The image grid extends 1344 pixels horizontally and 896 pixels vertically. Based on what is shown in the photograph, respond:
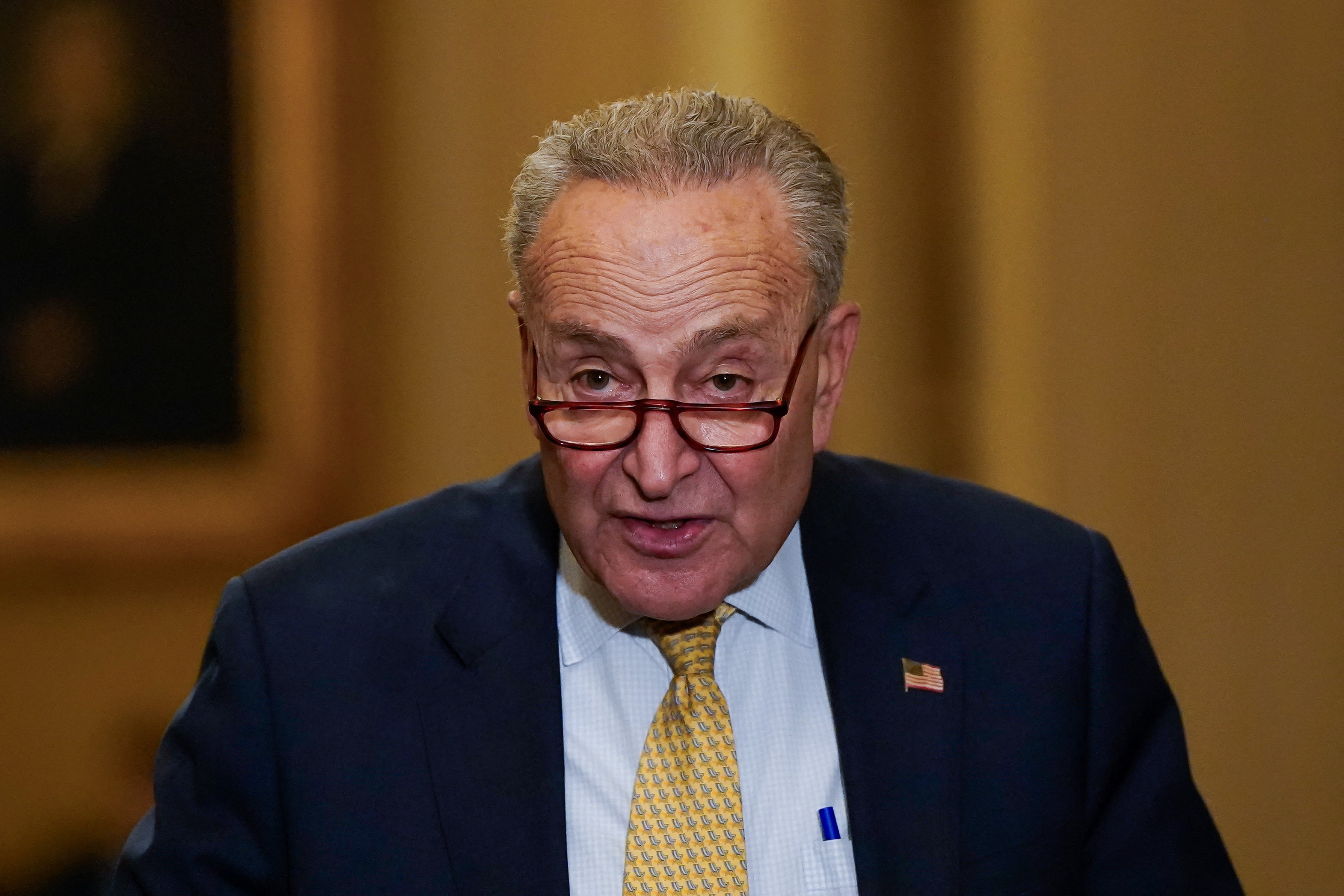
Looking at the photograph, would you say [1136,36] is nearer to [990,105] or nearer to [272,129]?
[990,105]

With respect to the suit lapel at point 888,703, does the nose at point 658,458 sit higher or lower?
higher

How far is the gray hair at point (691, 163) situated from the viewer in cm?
158

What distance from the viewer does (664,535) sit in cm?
158

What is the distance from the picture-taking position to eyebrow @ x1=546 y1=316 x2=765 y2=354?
1.53 m

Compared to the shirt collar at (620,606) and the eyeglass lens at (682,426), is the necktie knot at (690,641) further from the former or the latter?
the eyeglass lens at (682,426)

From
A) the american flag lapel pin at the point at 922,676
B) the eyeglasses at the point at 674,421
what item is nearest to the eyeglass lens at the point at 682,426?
the eyeglasses at the point at 674,421

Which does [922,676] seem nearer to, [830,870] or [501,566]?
[830,870]

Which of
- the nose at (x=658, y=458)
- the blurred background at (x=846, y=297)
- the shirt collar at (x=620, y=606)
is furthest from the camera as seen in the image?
the blurred background at (x=846, y=297)

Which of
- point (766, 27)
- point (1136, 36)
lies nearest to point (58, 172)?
point (766, 27)

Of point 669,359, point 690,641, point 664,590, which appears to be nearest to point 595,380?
point 669,359

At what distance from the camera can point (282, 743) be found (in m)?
1.62

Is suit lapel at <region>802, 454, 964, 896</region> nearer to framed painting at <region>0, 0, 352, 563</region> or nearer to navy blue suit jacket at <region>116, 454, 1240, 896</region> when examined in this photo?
navy blue suit jacket at <region>116, 454, 1240, 896</region>

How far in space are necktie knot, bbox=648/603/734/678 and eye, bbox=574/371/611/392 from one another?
31 centimetres

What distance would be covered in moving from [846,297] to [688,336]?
179 centimetres
